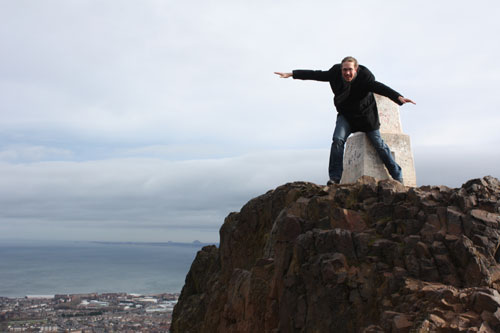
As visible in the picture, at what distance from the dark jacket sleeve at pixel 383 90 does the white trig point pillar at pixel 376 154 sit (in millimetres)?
1827

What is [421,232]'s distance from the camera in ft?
41.2

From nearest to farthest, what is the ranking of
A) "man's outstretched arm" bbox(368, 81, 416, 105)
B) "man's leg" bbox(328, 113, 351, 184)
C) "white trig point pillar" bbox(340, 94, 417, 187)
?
"man's outstretched arm" bbox(368, 81, 416, 105) < "man's leg" bbox(328, 113, 351, 184) < "white trig point pillar" bbox(340, 94, 417, 187)

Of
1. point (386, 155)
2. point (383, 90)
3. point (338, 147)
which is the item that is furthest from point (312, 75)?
point (386, 155)

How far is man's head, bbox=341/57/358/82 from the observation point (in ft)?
49.9

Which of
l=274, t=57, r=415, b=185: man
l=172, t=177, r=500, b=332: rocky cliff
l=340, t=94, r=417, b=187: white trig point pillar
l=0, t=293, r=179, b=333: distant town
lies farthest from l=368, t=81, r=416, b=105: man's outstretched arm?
l=0, t=293, r=179, b=333: distant town

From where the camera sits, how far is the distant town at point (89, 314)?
80750 mm

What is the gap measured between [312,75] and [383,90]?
254 cm

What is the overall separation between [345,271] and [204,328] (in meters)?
10.7

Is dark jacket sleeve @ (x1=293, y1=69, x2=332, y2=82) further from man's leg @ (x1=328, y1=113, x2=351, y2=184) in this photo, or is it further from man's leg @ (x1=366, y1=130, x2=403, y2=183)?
man's leg @ (x1=366, y1=130, x2=403, y2=183)

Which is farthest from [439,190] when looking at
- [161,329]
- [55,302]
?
[55,302]

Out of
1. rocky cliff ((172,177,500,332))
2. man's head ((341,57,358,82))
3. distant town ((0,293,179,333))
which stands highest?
man's head ((341,57,358,82))

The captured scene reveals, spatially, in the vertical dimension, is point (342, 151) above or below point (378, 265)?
above

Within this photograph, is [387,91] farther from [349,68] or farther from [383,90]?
[349,68]

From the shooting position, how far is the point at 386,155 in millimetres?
16094
